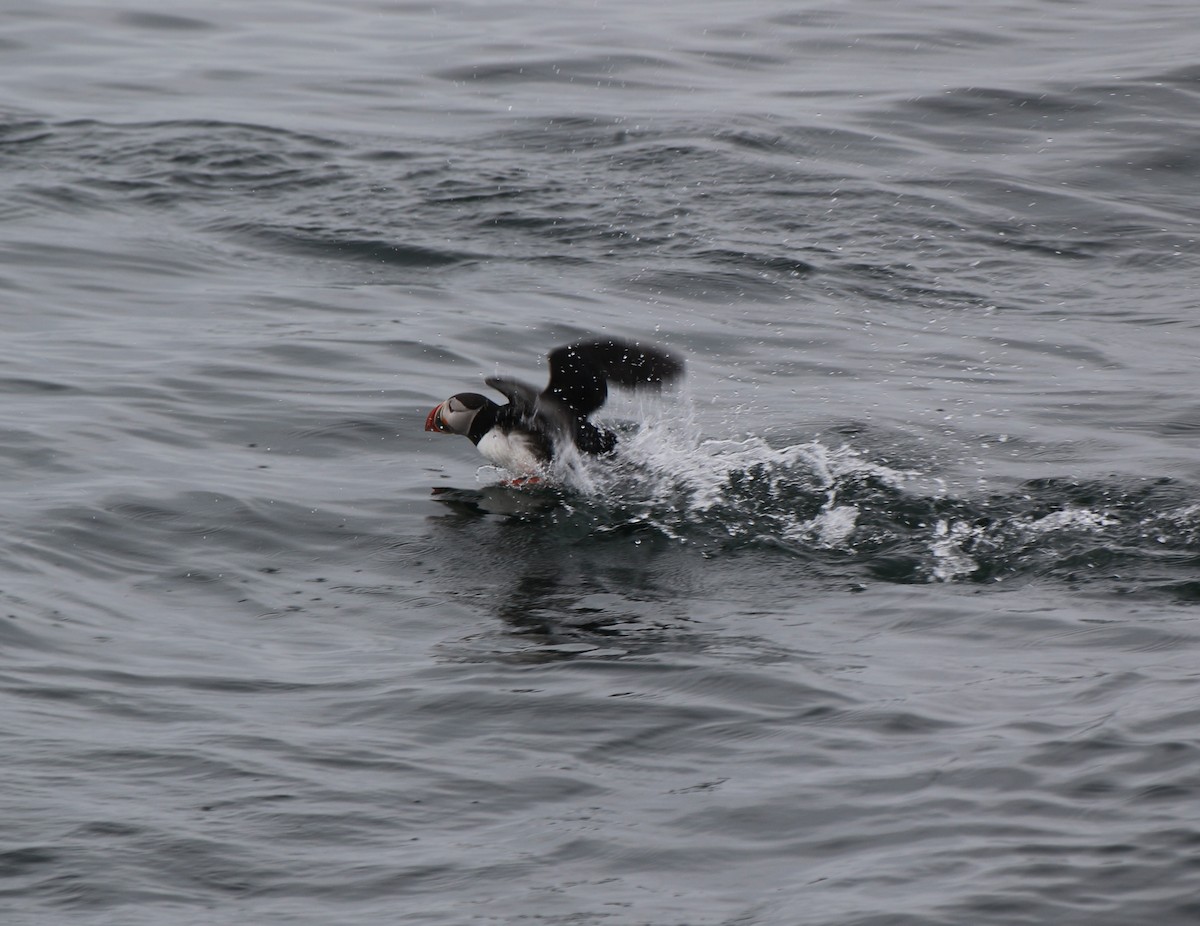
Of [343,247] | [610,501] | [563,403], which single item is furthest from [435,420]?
[343,247]

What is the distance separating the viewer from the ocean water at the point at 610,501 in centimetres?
455

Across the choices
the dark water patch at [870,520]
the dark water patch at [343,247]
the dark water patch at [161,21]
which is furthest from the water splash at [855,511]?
the dark water patch at [161,21]

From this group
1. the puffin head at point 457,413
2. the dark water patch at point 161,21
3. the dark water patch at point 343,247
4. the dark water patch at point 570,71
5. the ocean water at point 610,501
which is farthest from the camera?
the dark water patch at point 161,21

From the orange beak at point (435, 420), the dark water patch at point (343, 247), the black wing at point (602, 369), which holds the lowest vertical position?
the orange beak at point (435, 420)

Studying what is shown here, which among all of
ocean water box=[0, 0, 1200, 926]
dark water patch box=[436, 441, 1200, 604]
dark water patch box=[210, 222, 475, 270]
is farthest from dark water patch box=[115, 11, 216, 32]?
dark water patch box=[436, 441, 1200, 604]

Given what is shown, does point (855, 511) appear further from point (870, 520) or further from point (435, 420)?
point (435, 420)

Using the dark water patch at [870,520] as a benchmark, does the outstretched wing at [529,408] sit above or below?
above

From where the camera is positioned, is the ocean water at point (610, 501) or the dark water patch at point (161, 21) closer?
the ocean water at point (610, 501)

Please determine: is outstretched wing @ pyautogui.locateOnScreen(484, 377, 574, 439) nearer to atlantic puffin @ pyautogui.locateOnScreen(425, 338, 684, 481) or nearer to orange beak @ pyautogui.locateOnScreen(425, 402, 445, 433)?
atlantic puffin @ pyautogui.locateOnScreen(425, 338, 684, 481)

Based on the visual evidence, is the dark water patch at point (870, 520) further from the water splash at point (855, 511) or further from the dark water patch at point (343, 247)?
the dark water patch at point (343, 247)

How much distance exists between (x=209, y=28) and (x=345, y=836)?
15955 millimetres

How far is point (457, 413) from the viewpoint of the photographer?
843 centimetres

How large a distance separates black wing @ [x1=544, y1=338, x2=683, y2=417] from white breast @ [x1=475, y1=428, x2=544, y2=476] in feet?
0.91

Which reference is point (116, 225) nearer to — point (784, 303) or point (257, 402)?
point (257, 402)
